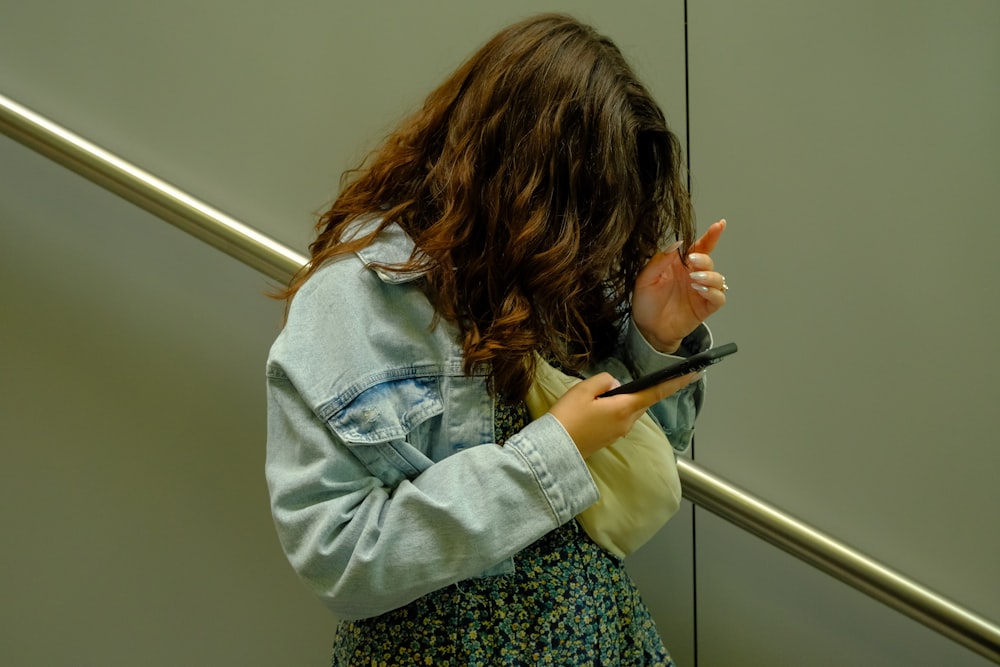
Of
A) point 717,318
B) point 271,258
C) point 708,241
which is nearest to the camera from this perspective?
point 708,241

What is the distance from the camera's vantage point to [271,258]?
130 cm

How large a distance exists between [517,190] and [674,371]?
0.80ft

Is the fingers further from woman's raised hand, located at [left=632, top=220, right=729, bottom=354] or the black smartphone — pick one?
the black smartphone

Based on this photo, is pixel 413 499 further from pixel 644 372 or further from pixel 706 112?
pixel 706 112

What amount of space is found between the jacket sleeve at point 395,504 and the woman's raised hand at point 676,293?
0.25 metres

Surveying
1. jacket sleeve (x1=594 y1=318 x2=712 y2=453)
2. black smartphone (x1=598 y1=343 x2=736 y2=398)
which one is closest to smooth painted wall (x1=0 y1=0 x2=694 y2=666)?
jacket sleeve (x1=594 y1=318 x2=712 y2=453)

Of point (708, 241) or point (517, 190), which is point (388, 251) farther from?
point (708, 241)

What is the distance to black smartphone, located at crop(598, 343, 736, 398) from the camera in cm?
91

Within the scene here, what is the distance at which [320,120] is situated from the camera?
1.41 m

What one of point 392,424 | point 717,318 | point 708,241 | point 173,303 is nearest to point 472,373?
point 392,424

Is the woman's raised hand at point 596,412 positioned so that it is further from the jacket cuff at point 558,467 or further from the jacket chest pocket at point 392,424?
the jacket chest pocket at point 392,424

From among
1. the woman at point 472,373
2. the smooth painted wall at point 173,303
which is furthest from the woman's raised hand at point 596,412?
the smooth painted wall at point 173,303

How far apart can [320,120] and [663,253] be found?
2.10ft

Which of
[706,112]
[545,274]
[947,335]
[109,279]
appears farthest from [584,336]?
[109,279]
